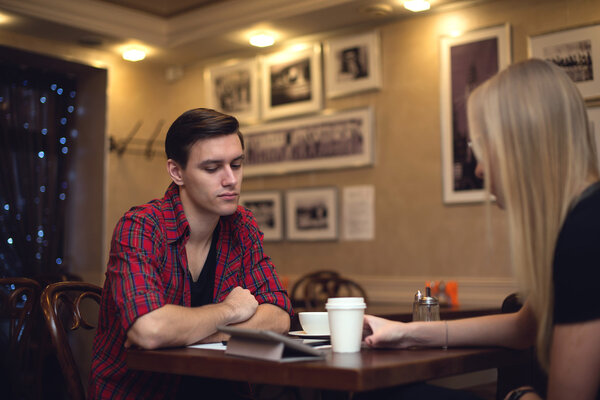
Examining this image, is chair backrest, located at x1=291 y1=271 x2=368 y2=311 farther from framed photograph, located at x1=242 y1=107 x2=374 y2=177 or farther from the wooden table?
the wooden table

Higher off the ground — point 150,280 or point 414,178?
point 414,178

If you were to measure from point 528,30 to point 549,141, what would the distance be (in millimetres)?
3328

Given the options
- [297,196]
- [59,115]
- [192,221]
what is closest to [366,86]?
[297,196]

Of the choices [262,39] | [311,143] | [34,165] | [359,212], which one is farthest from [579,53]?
[34,165]

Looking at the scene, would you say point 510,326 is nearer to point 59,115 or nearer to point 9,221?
point 9,221

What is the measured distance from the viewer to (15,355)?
8.00ft

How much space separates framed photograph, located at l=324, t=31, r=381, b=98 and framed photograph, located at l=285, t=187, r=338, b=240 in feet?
2.47

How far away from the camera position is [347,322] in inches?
64.2

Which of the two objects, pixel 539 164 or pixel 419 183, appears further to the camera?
pixel 419 183

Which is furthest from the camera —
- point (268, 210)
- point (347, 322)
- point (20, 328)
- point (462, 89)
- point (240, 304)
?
point (268, 210)

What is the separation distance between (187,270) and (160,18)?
13.6 ft

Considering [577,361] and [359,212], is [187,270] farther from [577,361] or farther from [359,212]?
[359,212]

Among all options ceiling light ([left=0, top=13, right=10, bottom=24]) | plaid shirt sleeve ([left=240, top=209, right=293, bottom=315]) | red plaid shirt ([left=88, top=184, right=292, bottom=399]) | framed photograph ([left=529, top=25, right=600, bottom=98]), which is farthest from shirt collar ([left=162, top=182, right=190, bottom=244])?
ceiling light ([left=0, top=13, right=10, bottom=24])

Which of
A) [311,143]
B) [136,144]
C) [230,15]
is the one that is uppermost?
[230,15]
